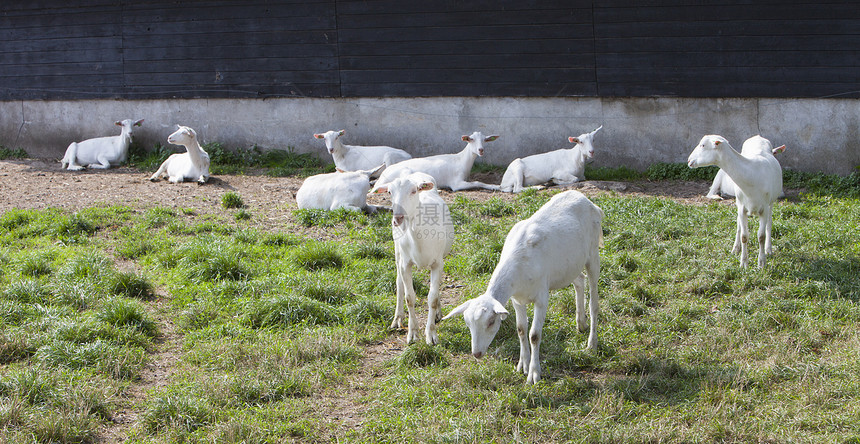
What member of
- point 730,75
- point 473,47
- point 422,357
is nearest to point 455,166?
point 473,47

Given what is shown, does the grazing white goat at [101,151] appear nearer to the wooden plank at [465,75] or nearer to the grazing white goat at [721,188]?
the wooden plank at [465,75]

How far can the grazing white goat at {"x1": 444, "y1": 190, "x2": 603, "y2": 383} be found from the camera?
496cm

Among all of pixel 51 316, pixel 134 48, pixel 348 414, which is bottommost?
pixel 348 414

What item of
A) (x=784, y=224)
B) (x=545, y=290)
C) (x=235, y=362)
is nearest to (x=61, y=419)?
(x=235, y=362)

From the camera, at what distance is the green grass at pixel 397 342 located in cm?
478

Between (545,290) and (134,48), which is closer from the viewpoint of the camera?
(545,290)

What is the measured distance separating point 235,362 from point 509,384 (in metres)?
2.18

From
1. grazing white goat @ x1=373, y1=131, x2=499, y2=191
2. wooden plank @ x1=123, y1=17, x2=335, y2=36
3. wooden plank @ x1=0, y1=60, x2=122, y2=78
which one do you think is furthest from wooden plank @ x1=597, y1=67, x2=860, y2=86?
wooden plank @ x1=0, y1=60, x2=122, y2=78

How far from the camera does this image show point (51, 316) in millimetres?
6590

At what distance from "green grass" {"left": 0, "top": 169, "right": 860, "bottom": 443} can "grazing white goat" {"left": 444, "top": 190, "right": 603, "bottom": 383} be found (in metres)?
0.37

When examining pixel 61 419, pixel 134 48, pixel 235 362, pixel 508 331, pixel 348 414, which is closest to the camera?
pixel 61 419

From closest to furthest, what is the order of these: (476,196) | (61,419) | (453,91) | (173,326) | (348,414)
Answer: (61,419), (348,414), (173,326), (476,196), (453,91)

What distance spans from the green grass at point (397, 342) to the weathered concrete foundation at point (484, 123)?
3.53m

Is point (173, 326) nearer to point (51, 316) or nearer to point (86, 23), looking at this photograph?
point (51, 316)
